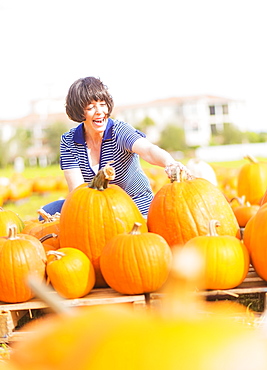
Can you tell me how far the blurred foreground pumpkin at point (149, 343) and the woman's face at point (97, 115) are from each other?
9.72 feet

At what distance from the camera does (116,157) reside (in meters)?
3.38

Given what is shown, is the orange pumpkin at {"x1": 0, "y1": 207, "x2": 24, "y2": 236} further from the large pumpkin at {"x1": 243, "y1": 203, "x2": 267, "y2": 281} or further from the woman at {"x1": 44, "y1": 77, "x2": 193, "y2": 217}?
the large pumpkin at {"x1": 243, "y1": 203, "x2": 267, "y2": 281}

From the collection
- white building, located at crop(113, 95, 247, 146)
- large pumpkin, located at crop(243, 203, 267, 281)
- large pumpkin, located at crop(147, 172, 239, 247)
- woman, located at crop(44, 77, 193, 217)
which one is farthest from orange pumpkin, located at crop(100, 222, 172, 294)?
white building, located at crop(113, 95, 247, 146)

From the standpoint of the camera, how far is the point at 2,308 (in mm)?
2479

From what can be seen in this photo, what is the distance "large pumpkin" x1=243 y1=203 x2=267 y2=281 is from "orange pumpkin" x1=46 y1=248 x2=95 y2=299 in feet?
2.44

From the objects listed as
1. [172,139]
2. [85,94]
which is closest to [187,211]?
[85,94]

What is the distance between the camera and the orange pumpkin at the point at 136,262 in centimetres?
235

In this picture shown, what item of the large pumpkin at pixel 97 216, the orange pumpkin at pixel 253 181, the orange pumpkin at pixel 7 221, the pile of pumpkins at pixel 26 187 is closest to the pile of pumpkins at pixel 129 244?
the large pumpkin at pixel 97 216

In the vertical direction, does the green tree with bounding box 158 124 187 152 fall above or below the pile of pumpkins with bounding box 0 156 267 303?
above

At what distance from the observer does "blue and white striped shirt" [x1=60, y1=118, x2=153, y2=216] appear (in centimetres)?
333

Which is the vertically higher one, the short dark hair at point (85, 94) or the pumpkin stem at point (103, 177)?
the short dark hair at point (85, 94)

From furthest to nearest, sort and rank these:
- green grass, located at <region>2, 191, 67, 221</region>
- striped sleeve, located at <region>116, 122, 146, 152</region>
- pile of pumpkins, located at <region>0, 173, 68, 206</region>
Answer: pile of pumpkins, located at <region>0, 173, 68, 206</region>, green grass, located at <region>2, 191, 67, 221</region>, striped sleeve, located at <region>116, 122, 146, 152</region>

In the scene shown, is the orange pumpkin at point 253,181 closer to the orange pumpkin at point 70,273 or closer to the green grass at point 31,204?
the orange pumpkin at point 70,273

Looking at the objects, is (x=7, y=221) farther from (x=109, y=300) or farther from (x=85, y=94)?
(x=109, y=300)
